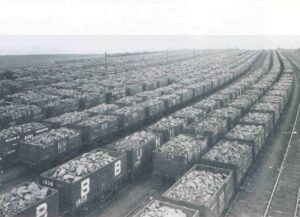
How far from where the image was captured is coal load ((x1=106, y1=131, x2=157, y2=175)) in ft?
68.7

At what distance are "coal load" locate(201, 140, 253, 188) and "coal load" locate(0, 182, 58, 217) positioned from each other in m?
8.72

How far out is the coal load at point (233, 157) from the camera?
1877 cm

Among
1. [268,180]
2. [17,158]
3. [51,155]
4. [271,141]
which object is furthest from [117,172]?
[271,141]

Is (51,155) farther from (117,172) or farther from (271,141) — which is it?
(271,141)

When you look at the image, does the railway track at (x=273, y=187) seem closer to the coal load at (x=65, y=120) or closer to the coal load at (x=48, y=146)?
the coal load at (x=48, y=146)

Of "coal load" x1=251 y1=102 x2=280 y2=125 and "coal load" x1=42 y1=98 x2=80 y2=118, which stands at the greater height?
"coal load" x1=251 y1=102 x2=280 y2=125

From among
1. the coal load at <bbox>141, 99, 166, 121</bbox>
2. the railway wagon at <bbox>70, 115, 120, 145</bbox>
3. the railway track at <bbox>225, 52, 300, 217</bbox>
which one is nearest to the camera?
the railway track at <bbox>225, 52, 300, 217</bbox>

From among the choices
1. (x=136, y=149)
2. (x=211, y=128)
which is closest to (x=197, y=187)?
(x=136, y=149)

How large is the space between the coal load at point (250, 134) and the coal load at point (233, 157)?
1.82ft

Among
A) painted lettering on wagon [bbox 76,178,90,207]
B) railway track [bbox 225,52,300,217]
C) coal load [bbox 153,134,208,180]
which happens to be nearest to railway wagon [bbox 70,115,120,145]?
coal load [bbox 153,134,208,180]

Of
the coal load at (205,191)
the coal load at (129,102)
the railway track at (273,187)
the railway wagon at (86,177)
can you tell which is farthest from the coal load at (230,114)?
the railway wagon at (86,177)

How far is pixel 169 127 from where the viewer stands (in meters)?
26.1

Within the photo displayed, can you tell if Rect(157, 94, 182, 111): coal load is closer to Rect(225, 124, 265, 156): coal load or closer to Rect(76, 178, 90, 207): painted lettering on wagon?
Rect(225, 124, 265, 156): coal load

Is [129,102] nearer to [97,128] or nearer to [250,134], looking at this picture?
[97,128]
